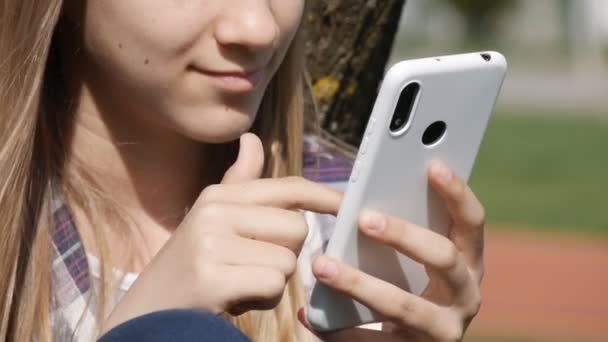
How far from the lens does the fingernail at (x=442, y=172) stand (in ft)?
5.94

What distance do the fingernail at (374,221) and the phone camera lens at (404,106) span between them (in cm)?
11

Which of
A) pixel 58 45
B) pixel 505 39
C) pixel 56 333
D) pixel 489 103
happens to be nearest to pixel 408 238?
pixel 489 103

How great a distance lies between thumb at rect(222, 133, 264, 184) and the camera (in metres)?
1.78

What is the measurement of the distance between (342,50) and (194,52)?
930 millimetres

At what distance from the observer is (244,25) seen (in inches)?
74.6

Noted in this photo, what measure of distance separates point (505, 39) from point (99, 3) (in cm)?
2999

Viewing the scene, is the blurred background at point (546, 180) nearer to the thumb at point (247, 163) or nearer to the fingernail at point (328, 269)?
the thumb at point (247, 163)

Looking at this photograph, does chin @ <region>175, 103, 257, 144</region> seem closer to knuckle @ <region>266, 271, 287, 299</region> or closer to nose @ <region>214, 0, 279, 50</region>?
nose @ <region>214, 0, 279, 50</region>

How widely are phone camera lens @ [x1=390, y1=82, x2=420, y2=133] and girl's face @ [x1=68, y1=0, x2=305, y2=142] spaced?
0.26 m

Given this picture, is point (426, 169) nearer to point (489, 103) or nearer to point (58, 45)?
point (489, 103)

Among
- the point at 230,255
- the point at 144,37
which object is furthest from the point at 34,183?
the point at 230,255

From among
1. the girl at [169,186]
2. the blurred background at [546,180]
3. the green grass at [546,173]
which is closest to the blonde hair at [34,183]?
the girl at [169,186]

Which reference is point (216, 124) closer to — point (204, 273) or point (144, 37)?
point (144, 37)

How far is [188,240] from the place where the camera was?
169cm
